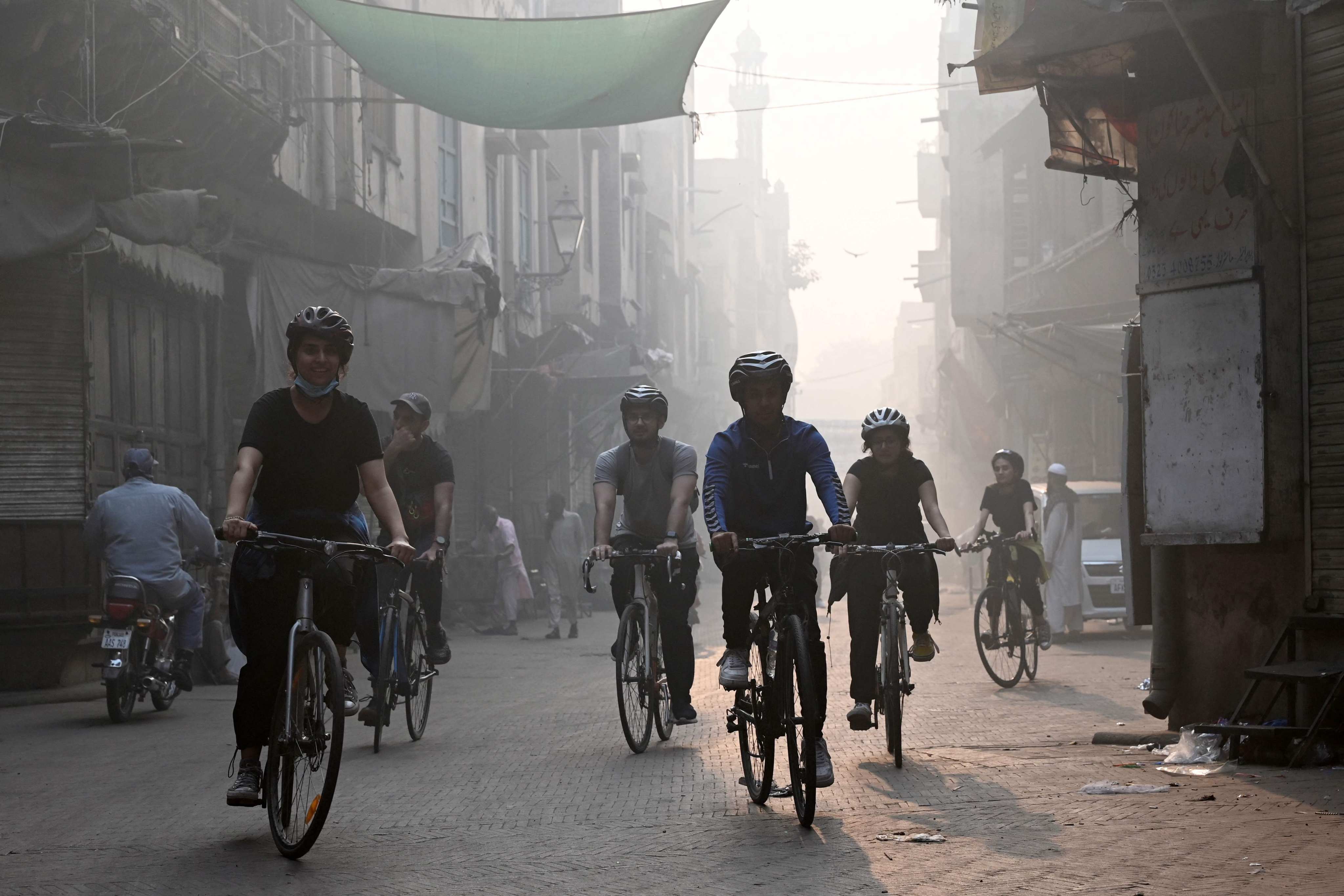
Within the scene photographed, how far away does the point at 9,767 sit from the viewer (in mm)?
7965

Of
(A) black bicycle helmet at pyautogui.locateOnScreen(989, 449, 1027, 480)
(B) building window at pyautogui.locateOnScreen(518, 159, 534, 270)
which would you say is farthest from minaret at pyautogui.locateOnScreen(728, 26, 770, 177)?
(A) black bicycle helmet at pyautogui.locateOnScreen(989, 449, 1027, 480)

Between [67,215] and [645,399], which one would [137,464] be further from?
[645,399]

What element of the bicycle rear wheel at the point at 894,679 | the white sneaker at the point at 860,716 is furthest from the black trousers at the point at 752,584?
the white sneaker at the point at 860,716

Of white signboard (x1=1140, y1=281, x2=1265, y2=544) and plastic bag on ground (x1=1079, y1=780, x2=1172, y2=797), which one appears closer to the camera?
plastic bag on ground (x1=1079, y1=780, x2=1172, y2=797)

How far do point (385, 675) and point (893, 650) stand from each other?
8.64ft

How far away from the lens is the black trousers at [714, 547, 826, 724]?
623 centimetres

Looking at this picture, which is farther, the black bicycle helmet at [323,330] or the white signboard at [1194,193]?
the white signboard at [1194,193]

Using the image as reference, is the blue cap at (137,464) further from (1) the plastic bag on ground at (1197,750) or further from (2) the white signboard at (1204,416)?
(1) the plastic bag on ground at (1197,750)

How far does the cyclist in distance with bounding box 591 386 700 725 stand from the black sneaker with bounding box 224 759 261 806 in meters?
3.17

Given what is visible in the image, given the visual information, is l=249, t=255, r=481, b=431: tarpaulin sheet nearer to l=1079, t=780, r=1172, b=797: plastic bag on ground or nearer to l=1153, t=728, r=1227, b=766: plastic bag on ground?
l=1153, t=728, r=1227, b=766: plastic bag on ground

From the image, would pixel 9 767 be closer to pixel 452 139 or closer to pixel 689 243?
pixel 452 139

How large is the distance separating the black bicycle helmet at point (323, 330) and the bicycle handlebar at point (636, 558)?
2.32 m

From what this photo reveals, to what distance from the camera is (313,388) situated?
5.80 meters

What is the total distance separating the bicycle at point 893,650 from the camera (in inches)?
299
